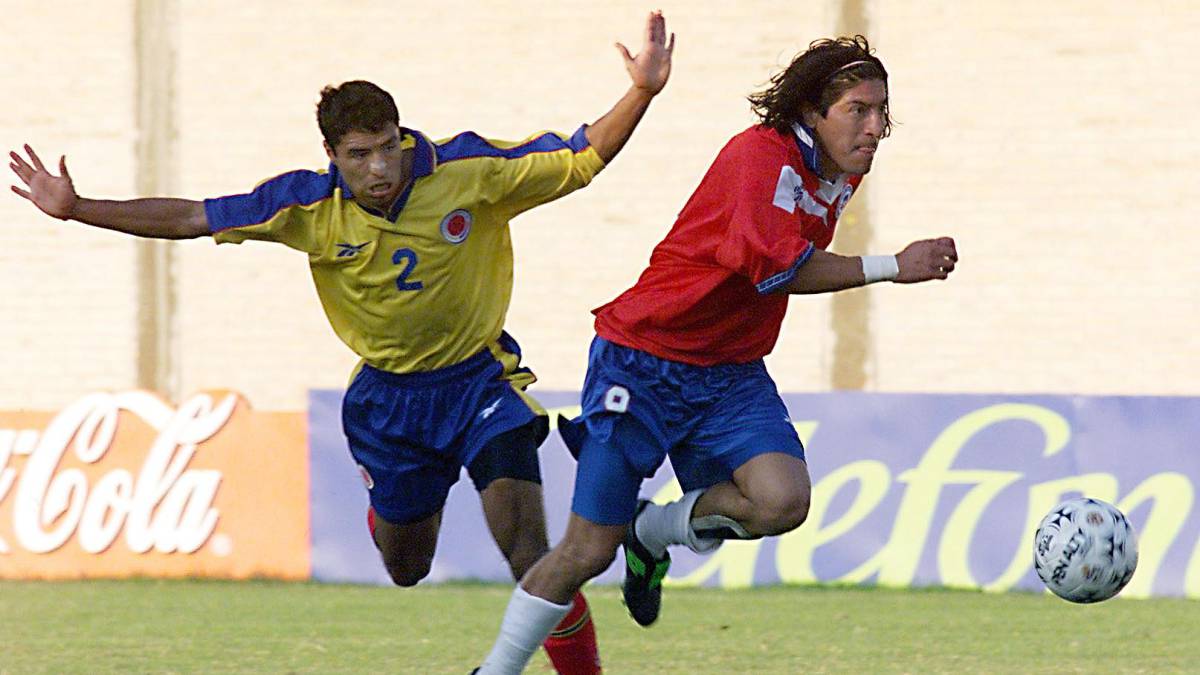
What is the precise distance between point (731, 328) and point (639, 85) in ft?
2.76

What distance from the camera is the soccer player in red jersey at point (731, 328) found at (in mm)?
5551

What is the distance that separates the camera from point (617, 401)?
230 inches

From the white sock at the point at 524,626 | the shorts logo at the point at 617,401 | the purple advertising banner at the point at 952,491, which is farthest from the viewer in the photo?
the purple advertising banner at the point at 952,491

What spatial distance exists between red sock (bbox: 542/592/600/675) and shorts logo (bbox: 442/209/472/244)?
3.99 ft

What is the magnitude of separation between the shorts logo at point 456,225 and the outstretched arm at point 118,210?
2.48 ft

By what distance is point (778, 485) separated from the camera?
18.7 ft

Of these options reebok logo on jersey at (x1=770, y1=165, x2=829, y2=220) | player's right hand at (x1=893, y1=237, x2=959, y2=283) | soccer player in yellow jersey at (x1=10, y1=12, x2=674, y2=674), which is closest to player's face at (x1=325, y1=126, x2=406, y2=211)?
soccer player in yellow jersey at (x1=10, y1=12, x2=674, y2=674)

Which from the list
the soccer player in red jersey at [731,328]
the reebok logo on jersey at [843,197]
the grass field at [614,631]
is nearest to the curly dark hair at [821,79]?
the soccer player in red jersey at [731,328]

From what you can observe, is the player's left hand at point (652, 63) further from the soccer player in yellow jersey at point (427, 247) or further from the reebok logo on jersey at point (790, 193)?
the reebok logo on jersey at point (790, 193)

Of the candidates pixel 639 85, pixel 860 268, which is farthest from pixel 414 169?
pixel 860 268

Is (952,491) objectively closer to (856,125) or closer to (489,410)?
(489,410)

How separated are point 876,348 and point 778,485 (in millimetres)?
8685

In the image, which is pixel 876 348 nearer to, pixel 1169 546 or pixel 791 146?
pixel 1169 546

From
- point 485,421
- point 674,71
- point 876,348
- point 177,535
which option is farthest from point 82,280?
point 485,421
